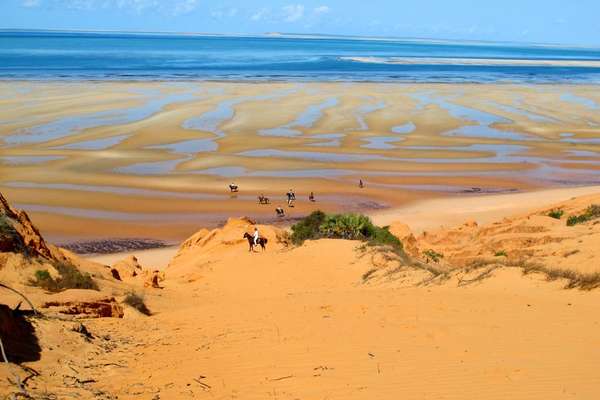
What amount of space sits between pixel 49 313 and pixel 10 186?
21.6 metres

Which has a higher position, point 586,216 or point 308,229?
point 586,216

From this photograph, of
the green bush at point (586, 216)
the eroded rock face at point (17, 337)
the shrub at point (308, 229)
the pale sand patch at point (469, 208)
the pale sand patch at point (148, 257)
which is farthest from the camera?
the pale sand patch at point (469, 208)

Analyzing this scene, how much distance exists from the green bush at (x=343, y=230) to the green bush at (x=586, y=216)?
547 cm

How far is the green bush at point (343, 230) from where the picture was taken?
18.6 meters

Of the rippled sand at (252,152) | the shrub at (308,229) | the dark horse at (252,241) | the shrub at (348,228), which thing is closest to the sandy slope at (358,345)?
the dark horse at (252,241)

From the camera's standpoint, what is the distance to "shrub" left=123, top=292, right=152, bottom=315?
453 inches

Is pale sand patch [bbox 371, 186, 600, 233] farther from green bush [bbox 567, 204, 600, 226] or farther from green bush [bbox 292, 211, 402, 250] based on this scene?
green bush [bbox 292, 211, 402, 250]

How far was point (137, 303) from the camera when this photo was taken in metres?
11.7

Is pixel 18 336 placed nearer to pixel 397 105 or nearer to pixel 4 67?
pixel 397 105

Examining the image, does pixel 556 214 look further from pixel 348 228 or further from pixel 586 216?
pixel 348 228

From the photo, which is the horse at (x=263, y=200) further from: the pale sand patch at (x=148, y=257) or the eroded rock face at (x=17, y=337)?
the eroded rock face at (x=17, y=337)

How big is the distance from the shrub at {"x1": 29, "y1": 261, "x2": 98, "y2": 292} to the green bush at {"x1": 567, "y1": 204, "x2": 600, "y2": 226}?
13772mm

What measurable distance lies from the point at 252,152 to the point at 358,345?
95.6ft

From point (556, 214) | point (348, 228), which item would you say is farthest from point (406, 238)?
point (556, 214)
